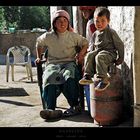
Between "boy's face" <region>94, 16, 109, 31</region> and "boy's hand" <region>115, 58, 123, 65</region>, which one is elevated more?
"boy's face" <region>94, 16, 109, 31</region>

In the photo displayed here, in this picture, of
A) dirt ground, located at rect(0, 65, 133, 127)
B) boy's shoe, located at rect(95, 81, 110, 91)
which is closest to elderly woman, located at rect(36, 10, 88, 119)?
dirt ground, located at rect(0, 65, 133, 127)

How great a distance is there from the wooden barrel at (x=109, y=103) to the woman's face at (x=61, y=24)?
725mm

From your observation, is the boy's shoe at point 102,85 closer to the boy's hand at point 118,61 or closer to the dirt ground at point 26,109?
the boy's hand at point 118,61

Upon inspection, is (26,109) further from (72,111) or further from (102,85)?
(102,85)

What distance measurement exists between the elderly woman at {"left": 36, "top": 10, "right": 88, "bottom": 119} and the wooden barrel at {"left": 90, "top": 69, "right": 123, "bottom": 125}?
1.41 feet

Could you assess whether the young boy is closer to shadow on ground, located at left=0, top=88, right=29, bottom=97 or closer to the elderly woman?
the elderly woman

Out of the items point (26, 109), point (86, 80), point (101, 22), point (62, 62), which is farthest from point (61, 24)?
point (26, 109)

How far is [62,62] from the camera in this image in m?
4.59

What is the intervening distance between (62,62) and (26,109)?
0.75 m

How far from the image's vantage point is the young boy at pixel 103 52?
3.88m

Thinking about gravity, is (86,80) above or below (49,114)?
above

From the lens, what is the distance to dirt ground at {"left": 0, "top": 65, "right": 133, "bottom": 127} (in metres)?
4.27
